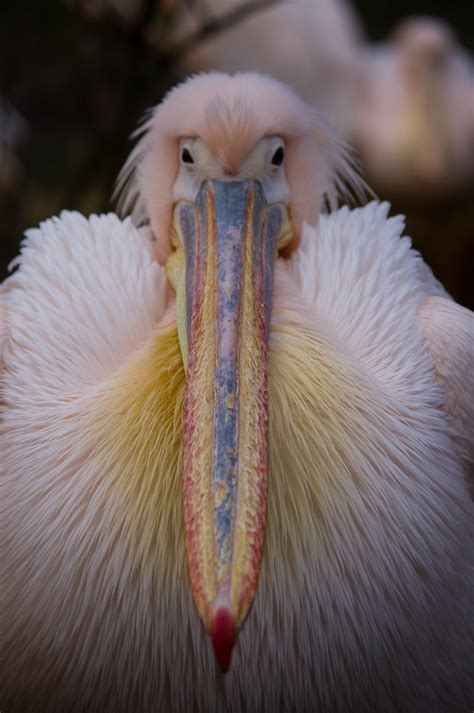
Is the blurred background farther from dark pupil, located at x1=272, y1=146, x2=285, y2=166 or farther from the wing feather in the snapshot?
the wing feather

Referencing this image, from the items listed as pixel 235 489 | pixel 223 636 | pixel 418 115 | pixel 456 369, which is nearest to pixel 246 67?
pixel 418 115

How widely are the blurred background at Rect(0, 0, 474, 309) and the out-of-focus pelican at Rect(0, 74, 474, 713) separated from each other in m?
2.08

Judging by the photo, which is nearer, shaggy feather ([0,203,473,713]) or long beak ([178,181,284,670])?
long beak ([178,181,284,670])

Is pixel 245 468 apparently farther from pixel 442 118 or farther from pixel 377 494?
pixel 442 118

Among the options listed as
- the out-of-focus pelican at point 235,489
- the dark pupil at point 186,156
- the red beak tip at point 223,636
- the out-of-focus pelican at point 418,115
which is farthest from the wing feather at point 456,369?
the out-of-focus pelican at point 418,115

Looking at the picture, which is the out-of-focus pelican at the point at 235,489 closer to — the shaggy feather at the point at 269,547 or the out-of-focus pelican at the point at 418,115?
the shaggy feather at the point at 269,547

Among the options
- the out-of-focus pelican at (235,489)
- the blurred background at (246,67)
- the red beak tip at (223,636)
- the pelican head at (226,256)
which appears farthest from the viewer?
the blurred background at (246,67)

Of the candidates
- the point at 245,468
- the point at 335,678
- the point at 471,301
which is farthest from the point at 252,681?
the point at 471,301

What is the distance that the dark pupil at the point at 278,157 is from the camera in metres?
2.26

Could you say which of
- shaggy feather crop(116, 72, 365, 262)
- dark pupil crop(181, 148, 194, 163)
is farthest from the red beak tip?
dark pupil crop(181, 148, 194, 163)

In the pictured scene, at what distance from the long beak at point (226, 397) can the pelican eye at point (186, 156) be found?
0.12 metres

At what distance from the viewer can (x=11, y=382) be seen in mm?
2105

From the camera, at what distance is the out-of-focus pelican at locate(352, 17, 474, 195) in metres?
5.93

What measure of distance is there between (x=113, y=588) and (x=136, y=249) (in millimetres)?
932
